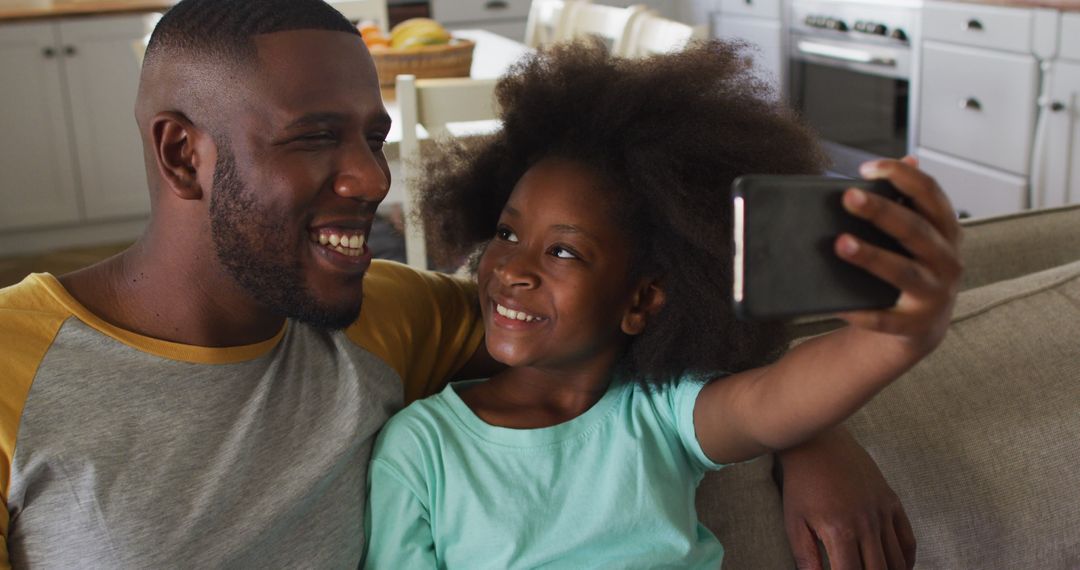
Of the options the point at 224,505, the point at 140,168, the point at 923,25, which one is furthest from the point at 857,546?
the point at 140,168

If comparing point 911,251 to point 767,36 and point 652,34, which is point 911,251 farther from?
point 767,36

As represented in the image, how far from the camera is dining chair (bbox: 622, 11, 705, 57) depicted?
2.88m

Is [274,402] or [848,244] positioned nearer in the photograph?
[848,244]

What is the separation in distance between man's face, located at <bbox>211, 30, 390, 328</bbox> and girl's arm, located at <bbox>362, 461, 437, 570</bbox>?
166mm

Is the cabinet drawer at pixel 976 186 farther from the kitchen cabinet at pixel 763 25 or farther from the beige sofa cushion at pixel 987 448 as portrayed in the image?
the beige sofa cushion at pixel 987 448

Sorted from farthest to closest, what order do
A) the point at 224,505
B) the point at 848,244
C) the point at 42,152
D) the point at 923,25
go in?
the point at 42,152 < the point at 923,25 < the point at 224,505 < the point at 848,244

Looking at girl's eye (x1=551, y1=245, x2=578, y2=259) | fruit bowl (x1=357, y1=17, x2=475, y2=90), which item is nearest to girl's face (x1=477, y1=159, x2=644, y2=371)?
girl's eye (x1=551, y1=245, x2=578, y2=259)

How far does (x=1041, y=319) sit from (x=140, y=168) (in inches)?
167

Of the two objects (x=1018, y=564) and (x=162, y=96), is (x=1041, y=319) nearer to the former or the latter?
(x=1018, y=564)

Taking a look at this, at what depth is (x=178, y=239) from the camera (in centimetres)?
109

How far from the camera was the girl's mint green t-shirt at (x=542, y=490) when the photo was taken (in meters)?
1.10

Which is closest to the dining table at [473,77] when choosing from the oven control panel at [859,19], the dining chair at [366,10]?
the dining chair at [366,10]


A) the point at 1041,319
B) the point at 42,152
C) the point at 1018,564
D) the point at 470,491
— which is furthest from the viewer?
the point at 42,152

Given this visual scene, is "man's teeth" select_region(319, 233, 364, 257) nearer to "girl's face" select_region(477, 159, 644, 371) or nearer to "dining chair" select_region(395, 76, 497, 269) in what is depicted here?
"girl's face" select_region(477, 159, 644, 371)
